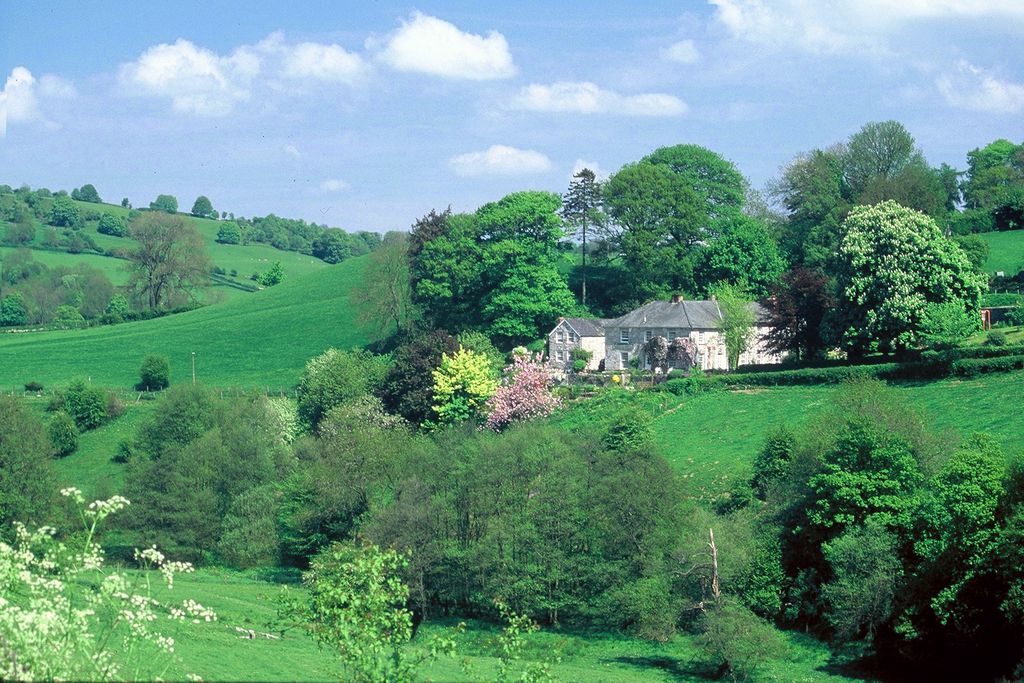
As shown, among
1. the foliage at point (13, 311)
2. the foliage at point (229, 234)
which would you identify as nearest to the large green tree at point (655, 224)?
the foliage at point (13, 311)

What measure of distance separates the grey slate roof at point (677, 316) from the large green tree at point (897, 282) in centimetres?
1110

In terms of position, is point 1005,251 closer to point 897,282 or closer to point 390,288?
point 897,282

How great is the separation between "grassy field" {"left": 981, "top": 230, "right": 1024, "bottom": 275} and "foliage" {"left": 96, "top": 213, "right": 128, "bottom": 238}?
11721 centimetres

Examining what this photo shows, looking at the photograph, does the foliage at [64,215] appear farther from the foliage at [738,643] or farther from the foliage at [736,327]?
the foliage at [738,643]

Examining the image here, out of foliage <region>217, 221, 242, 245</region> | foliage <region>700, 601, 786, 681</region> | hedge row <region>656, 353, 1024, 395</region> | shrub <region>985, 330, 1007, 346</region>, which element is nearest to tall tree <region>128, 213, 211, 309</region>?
foliage <region>217, 221, 242, 245</region>

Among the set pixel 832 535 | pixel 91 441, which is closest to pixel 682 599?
pixel 832 535

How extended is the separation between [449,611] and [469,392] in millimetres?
22340

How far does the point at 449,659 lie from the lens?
113 feet

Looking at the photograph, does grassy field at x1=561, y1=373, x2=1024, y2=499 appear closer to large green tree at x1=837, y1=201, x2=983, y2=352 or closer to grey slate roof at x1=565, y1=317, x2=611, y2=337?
large green tree at x1=837, y1=201, x2=983, y2=352

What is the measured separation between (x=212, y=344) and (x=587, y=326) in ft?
126

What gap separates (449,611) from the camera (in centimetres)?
4597

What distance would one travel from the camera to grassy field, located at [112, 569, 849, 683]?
23484 mm

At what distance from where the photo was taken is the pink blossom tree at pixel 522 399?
209 feet

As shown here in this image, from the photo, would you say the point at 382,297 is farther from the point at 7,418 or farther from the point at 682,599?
the point at 682,599
